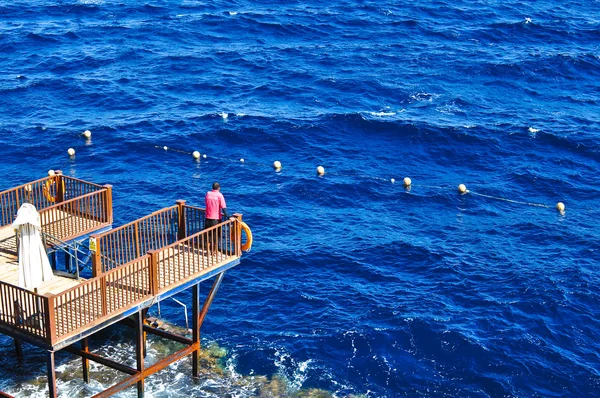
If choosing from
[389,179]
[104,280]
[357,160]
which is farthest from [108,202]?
[357,160]

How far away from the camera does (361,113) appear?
194ft

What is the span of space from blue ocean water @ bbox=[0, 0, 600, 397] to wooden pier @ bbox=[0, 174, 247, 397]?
4402 mm

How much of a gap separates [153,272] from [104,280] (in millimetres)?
1645

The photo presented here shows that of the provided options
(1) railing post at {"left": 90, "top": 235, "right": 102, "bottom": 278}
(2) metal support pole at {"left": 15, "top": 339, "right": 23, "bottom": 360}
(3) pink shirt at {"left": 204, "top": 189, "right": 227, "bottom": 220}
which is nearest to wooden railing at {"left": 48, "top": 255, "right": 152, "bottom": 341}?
(1) railing post at {"left": 90, "top": 235, "right": 102, "bottom": 278}

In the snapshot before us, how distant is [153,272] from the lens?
2834cm

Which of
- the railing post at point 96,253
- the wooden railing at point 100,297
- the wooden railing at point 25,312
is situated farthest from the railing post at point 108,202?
the wooden railing at point 25,312

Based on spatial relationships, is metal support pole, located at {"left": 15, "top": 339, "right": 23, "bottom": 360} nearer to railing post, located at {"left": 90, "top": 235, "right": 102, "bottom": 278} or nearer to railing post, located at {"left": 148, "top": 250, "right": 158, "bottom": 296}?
railing post, located at {"left": 90, "top": 235, "right": 102, "bottom": 278}

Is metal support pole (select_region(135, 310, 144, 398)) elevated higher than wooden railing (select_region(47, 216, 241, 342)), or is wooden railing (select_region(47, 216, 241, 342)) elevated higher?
wooden railing (select_region(47, 216, 241, 342))

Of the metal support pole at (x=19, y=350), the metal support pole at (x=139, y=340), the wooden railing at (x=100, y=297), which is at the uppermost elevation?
the wooden railing at (x=100, y=297)

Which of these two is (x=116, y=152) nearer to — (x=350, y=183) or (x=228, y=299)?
(x=350, y=183)

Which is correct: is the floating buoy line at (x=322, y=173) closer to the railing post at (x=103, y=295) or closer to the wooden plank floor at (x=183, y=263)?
the wooden plank floor at (x=183, y=263)

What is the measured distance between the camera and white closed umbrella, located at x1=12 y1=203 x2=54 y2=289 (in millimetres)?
27969

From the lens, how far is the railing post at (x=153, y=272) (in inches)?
1111

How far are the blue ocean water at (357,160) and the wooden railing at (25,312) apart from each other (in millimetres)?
6477
